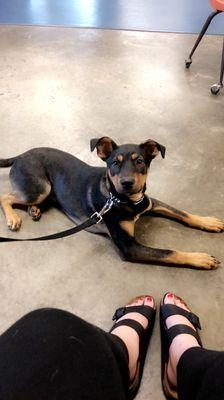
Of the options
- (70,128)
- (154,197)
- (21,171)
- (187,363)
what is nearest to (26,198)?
(21,171)

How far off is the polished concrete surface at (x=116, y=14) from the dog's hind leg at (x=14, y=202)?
3.41 m

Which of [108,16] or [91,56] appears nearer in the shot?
[91,56]

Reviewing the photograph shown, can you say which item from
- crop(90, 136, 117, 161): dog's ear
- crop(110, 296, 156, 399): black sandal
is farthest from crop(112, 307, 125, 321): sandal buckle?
crop(90, 136, 117, 161): dog's ear

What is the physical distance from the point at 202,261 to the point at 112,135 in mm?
1562

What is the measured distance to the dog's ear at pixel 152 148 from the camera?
2215mm

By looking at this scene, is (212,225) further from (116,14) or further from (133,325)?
(116,14)

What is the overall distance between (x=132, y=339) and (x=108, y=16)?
4820mm

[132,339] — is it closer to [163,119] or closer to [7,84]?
[163,119]

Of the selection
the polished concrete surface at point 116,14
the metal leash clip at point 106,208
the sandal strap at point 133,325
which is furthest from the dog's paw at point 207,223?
the polished concrete surface at point 116,14

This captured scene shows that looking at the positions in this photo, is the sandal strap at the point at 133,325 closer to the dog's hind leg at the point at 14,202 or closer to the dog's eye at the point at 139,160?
the dog's eye at the point at 139,160

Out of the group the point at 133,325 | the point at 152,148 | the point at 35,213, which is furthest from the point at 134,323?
the point at 35,213

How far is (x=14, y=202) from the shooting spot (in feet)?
8.80

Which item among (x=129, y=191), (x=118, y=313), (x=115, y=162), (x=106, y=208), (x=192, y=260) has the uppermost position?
(x=115, y=162)

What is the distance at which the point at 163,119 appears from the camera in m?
3.61
